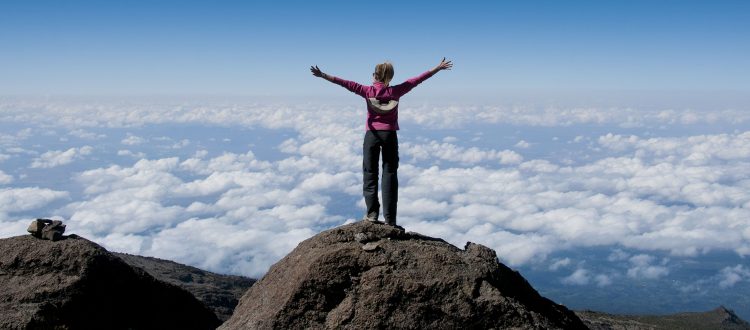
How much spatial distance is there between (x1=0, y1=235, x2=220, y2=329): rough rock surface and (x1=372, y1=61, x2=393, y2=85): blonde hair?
9962mm

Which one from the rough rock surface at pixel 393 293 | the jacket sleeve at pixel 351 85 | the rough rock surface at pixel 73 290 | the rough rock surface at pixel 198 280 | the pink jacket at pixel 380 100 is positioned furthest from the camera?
the rough rock surface at pixel 198 280

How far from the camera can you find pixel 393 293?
11.2m

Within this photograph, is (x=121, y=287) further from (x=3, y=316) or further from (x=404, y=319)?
(x=404, y=319)

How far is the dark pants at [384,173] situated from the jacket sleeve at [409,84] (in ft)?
3.29

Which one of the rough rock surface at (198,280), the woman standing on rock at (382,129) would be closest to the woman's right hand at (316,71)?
the woman standing on rock at (382,129)

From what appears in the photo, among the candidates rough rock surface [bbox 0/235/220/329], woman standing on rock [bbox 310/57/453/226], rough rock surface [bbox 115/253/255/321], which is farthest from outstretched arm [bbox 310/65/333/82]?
Answer: rough rock surface [bbox 115/253/255/321]

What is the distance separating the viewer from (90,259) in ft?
54.2

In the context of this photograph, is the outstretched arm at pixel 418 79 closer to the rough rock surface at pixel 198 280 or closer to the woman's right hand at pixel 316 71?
the woman's right hand at pixel 316 71

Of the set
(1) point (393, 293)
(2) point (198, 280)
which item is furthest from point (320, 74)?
(2) point (198, 280)

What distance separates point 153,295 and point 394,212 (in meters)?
9.23

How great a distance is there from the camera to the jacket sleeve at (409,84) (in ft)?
45.4

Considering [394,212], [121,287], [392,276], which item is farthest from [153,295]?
[392,276]

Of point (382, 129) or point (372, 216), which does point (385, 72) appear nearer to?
point (382, 129)

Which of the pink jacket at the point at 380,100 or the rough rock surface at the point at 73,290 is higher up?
the pink jacket at the point at 380,100
